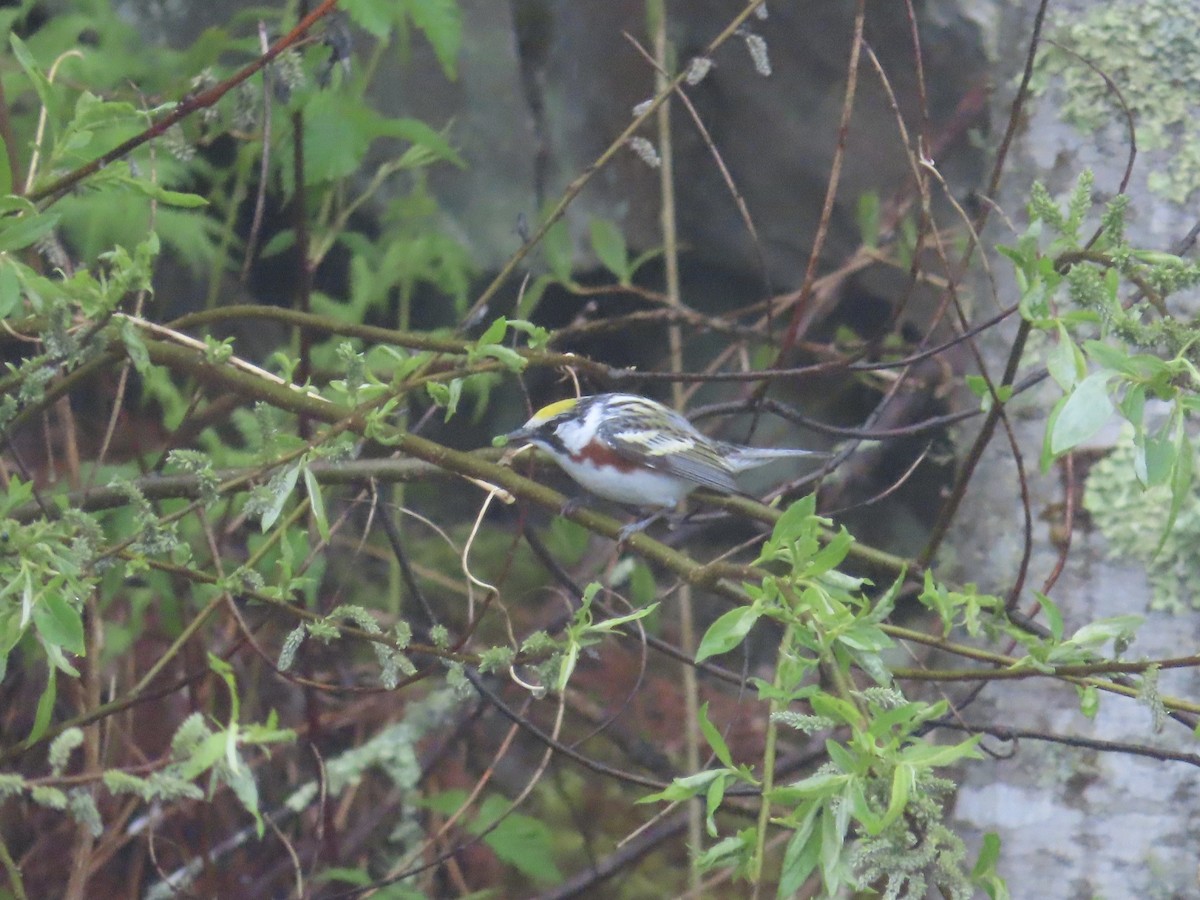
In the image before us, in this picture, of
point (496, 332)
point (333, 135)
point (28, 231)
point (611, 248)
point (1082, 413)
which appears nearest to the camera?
point (1082, 413)

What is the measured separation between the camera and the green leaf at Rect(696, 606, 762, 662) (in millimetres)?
1171

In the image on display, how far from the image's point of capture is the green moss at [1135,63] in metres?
2.36

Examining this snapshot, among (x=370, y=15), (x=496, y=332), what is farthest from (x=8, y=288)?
(x=370, y=15)

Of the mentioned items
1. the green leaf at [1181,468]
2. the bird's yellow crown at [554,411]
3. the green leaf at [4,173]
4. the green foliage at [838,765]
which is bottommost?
the bird's yellow crown at [554,411]

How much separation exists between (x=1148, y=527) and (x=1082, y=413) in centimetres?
127

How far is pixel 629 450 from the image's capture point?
2406mm

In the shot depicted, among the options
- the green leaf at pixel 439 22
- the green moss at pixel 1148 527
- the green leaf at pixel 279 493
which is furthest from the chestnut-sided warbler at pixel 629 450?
the green leaf at pixel 279 493

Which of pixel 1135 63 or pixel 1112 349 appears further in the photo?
pixel 1135 63

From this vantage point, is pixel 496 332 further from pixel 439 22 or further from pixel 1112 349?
pixel 439 22

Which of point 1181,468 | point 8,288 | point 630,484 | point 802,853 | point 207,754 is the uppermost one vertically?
point 8,288

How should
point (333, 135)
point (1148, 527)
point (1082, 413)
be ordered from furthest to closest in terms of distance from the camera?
point (333, 135) → point (1148, 527) → point (1082, 413)

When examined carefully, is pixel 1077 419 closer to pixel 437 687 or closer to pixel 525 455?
pixel 525 455

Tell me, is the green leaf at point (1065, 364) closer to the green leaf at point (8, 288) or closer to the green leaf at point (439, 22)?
the green leaf at point (8, 288)

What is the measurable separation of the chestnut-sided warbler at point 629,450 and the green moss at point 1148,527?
0.55 meters
